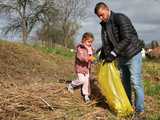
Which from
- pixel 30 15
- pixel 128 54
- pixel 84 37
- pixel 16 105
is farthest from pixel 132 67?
pixel 30 15

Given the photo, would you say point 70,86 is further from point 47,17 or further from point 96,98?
point 47,17

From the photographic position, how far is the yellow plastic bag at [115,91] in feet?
24.9

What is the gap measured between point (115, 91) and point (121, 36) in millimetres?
869

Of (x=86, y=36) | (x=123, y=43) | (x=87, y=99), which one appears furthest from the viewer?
(x=87, y=99)

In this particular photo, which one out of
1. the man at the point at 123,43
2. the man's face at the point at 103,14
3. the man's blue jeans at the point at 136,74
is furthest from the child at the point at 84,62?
the man's face at the point at 103,14

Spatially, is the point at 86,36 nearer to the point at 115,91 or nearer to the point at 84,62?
the point at 84,62

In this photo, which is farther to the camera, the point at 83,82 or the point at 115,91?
the point at 83,82

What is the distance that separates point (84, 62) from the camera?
8.50m

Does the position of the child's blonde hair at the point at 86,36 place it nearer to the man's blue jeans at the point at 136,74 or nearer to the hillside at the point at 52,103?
the man's blue jeans at the point at 136,74

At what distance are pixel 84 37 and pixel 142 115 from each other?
1.69 meters

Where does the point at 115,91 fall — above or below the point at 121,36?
below

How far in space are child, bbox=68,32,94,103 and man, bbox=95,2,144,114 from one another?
69 centimetres

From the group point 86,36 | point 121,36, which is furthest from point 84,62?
point 121,36

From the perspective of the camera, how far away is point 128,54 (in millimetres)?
7445
